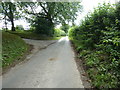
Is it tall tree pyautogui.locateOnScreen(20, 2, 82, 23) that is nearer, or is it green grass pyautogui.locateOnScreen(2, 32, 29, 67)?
green grass pyautogui.locateOnScreen(2, 32, 29, 67)

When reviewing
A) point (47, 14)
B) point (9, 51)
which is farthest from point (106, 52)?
point (47, 14)

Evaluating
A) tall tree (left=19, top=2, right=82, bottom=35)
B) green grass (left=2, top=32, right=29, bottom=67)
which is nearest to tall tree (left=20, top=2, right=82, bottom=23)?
tall tree (left=19, top=2, right=82, bottom=35)

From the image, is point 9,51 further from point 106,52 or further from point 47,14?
point 47,14

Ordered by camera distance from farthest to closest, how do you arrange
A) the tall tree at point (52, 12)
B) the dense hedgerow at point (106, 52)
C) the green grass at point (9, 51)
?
the tall tree at point (52, 12)
the green grass at point (9, 51)
the dense hedgerow at point (106, 52)

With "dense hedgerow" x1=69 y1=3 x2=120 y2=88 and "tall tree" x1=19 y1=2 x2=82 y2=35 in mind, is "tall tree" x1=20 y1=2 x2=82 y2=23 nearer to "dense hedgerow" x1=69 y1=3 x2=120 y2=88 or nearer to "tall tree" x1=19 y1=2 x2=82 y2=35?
"tall tree" x1=19 y1=2 x2=82 y2=35

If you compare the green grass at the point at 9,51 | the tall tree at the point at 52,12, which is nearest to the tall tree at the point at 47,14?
the tall tree at the point at 52,12

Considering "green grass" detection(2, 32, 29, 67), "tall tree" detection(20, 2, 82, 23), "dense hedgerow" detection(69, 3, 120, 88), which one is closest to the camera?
"dense hedgerow" detection(69, 3, 120, 88)

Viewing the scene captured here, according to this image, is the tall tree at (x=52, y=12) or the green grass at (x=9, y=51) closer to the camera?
the green grass at (x=9, y=51)

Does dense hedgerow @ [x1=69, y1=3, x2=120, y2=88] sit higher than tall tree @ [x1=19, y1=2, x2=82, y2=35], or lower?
lower

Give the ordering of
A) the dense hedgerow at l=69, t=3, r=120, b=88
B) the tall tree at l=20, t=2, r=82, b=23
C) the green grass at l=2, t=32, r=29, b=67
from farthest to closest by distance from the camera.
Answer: the tall tree at l=20, t=2, r=82, b=23, the green grass at l=2, t=32, r=29, b=67, the dense hedgerow at l=69, t=3, r=120, b=88

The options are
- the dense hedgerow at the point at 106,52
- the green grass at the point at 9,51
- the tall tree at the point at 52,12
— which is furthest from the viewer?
the tall tree at the point at 52,12

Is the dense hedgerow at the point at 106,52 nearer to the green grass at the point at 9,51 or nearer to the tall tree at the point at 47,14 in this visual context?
the green grass at the point at 9,51

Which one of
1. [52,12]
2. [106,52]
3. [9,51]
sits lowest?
[9,51]

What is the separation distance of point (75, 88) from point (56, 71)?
1.52 meters
